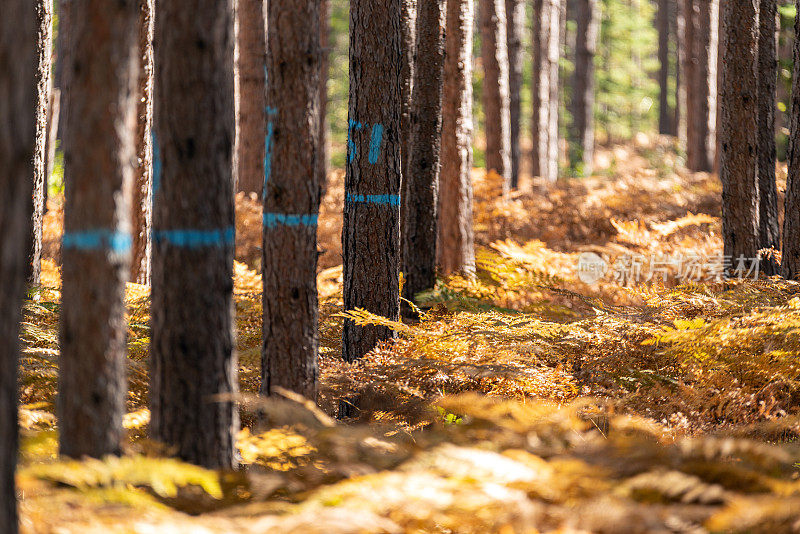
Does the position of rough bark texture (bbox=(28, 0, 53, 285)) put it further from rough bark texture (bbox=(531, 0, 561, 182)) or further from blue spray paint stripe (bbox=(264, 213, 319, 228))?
rough bark texture (bbox=(531, 0, 561, 182))

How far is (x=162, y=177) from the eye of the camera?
344 centimetres

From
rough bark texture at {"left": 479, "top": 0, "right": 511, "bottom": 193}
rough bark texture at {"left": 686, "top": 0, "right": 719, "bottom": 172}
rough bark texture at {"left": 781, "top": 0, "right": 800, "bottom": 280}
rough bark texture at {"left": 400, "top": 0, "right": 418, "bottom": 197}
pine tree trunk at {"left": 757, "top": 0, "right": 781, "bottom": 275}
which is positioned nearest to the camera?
rough bark texture at {"left": 400, "top": 0, "right": 418, "bottom": 197}

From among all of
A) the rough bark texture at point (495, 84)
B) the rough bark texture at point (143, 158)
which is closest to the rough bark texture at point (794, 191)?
the rough bark texture at point (495, 84)

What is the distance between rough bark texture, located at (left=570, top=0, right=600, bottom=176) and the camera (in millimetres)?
21625

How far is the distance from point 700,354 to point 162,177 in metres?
3.94

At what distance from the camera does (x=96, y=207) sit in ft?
9.44

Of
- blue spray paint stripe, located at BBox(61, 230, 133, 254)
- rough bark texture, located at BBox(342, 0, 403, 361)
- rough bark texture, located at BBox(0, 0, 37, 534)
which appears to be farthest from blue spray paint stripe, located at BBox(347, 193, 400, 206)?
rough bark texture, located at BBox(0, 0, 37, 534)

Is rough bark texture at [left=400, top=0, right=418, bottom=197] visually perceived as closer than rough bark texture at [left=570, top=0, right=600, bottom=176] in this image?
Yes

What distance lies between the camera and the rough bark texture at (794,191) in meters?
7.15

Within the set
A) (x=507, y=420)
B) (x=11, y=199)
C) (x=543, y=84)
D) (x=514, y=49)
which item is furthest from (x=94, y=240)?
(x=543, y=84)

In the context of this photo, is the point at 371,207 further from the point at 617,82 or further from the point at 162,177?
the point at 617,82

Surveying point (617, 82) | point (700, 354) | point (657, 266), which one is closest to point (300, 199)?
point (700, 354)

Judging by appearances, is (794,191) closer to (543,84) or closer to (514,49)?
(514,49)

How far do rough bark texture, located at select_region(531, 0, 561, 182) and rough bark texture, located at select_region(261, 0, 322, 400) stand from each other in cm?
1634
